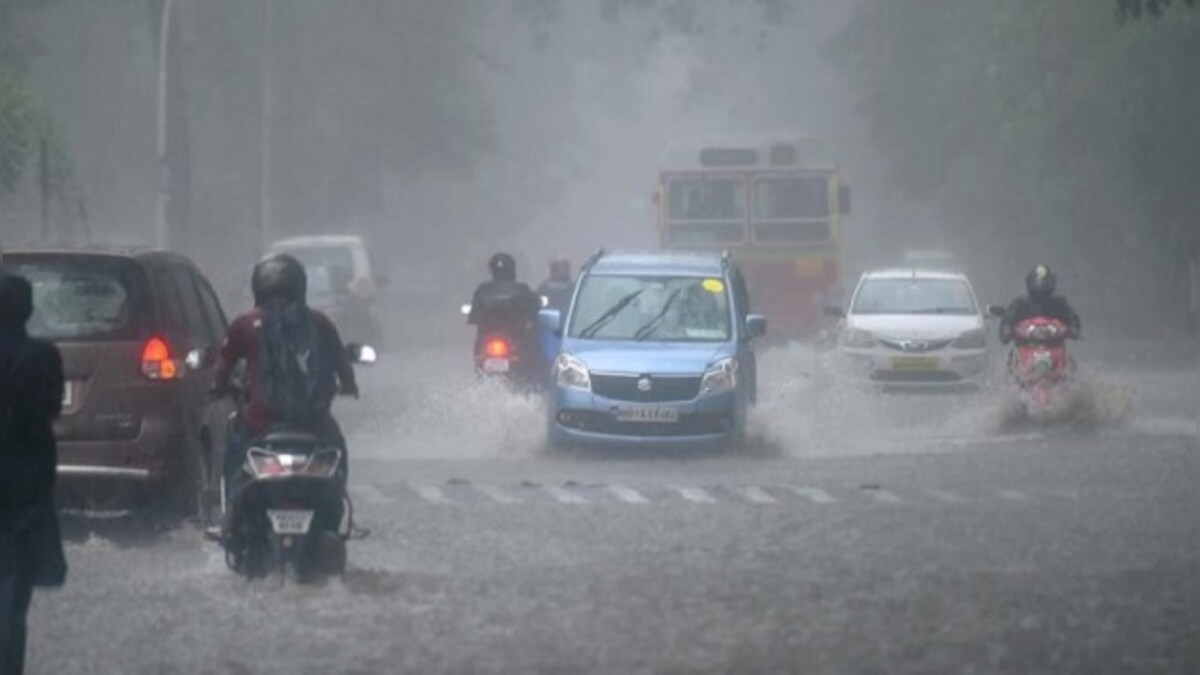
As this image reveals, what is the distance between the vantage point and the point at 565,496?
22.3m

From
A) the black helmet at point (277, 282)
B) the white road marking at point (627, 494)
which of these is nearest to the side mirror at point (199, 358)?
the black helmet at point (277, 282)

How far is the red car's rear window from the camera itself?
59.7 ft

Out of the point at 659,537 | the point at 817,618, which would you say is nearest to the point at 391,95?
the point at 659,537

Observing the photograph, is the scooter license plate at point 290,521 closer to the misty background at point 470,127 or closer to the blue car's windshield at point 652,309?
the blue car's windshield at point 652,309

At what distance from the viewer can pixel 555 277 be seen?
1308 inches

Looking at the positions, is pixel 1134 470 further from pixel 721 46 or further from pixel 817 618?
pixel 721 46

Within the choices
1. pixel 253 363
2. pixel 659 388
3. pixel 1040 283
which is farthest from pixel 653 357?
pixel 253 363

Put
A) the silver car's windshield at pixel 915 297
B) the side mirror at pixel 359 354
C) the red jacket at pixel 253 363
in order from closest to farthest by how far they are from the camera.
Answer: the red jacket at pixel 253 363, the side mirror at pixel 359 354, the silver car's windshield at pixel 915 297

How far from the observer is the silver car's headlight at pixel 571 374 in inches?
1044

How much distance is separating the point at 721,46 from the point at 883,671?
100604 mm

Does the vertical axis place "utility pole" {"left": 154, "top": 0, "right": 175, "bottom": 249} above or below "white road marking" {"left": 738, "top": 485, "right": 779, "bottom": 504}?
above

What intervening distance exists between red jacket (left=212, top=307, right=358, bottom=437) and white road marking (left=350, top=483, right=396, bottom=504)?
6.21 meters

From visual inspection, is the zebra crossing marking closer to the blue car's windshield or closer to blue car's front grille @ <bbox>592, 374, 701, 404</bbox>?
blue car's front grille @ <bbox>592, 374, 701, 404</bbox>

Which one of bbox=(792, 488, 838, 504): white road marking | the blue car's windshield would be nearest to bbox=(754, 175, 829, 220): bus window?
the blue car's windshield
